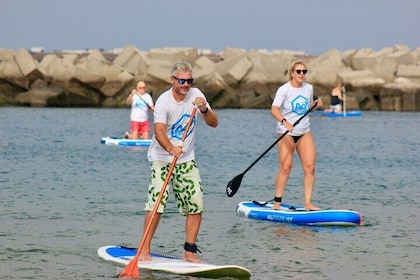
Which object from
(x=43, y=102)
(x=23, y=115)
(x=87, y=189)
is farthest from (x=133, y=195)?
(x=43, y=102)

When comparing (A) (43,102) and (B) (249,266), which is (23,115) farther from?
(B) (249,266)

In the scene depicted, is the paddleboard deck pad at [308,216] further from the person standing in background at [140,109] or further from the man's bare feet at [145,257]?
the person standing in background at [140,109]

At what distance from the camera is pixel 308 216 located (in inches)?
571

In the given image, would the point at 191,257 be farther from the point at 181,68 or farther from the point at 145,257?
the point at 181,68

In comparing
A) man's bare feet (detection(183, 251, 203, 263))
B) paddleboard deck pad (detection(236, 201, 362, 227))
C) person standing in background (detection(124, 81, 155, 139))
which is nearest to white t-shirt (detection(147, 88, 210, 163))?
man's bare feet (detection(183, 251, 203, 263))

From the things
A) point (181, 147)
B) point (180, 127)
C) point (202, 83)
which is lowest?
point (181, 147)

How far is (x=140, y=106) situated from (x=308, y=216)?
12.3 metres

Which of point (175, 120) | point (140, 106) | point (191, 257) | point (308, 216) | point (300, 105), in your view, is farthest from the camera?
point (140, 106)

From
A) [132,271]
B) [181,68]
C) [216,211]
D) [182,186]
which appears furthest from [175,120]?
[216,211]

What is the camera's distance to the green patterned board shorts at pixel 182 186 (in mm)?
11031

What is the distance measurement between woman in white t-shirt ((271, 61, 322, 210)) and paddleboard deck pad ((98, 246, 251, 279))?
3114mm

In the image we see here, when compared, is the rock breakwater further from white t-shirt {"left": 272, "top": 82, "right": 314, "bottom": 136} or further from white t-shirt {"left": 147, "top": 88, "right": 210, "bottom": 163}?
white t-shirt {"left": 147, "top": 88, "right": 210, "bottom": 163}

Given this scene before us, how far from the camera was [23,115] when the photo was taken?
49719mm

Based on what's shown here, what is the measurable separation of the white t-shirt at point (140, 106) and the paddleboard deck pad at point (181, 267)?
13891 mm
